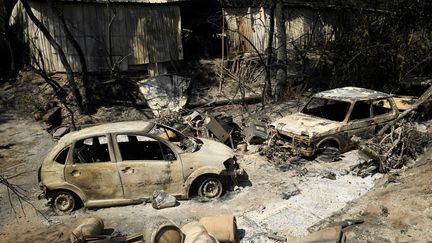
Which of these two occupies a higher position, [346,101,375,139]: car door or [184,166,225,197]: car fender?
[346,101,375,139]: car door

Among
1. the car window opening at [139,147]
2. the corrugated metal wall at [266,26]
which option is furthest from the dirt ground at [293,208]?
the corrugated metal wall at [266,26]

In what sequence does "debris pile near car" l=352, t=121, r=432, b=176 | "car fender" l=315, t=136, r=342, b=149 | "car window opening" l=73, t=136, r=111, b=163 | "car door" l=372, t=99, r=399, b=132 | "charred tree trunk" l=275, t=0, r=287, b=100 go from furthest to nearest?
"charred tree trunk" l=275, t=0, r=287, b=100 → "car door" l=372, t=99, r=399, b=132 → "car fender" l=315, t=136, r=342, b=149 → "debris pile near car" l=352, t=121, r=432, b=176 → "car window opening" l=73, t=136, r=111, b=163

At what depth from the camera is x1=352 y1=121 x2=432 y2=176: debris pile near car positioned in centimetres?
892

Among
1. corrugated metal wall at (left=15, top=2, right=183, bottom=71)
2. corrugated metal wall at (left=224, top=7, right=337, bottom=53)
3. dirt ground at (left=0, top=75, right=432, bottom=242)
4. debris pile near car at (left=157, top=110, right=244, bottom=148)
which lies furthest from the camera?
corrugated metal wall at (left=224, top=7, right=337, bottom=53)

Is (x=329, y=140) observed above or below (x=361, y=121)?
below

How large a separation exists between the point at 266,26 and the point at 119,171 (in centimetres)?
1215

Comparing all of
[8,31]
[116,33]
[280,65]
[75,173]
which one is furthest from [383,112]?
[8,31]

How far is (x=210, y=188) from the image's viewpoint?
823 cm

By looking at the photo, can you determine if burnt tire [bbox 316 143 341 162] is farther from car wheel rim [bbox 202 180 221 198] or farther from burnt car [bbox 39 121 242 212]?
car wheel rim [bbox 202 180 221 198]

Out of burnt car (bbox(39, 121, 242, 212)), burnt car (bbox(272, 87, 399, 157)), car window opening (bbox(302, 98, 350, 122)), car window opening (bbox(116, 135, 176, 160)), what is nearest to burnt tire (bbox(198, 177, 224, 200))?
burnt car (bbox(39, 121, 242, 212))

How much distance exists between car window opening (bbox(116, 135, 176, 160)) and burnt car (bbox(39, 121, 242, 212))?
0.15 feet

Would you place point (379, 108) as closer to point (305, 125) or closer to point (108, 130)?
point (305, 125)

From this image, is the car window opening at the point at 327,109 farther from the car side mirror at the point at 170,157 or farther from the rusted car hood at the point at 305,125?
the car side mirror at the point at 170,157

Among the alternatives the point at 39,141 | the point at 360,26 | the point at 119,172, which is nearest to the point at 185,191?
the point at 119,172
